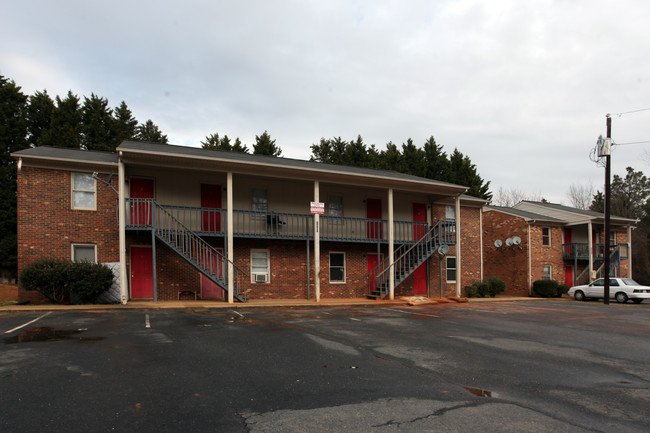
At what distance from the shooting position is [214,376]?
574 cm

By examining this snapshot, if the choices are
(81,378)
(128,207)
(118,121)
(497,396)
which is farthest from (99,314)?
(118,121)

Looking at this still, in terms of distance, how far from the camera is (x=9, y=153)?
29.9 metres

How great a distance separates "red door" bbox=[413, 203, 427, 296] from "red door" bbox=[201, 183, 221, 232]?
973 cm

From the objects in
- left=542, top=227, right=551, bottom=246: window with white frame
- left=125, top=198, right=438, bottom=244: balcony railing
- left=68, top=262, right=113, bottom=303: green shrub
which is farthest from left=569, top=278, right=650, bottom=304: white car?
left=68, top=262, right=113, bottom=303: green shrub

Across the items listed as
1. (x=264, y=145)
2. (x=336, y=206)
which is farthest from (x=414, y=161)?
(x=336, y=206)

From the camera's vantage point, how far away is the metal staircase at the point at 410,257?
19688 millimetres

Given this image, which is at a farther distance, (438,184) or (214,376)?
(438,184)

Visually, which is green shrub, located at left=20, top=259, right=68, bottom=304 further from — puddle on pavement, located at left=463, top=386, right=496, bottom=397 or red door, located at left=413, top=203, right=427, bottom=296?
red door, located at left=413, top=203, right=427, bottom=296

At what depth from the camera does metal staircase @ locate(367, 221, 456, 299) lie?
64.6 ft

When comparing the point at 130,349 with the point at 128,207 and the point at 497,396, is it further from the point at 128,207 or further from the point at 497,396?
the point at 128,207

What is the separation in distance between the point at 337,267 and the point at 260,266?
3.79 meters

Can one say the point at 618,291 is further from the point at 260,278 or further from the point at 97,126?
the point at 97,126

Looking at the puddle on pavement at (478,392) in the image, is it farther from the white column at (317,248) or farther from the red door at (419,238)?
the red door at (419,238)

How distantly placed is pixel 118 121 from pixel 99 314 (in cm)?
3096
